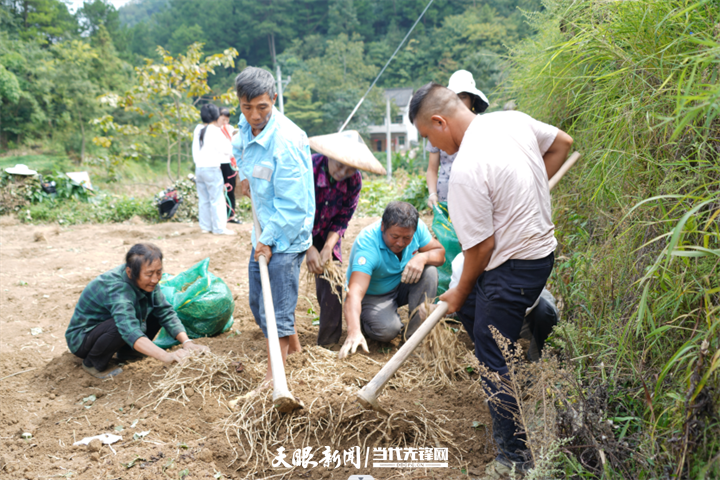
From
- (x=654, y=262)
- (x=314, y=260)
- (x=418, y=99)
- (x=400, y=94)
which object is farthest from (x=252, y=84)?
(x=400, y=94)

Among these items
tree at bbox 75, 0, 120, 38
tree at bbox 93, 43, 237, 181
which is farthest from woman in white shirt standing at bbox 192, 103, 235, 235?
tree at bbox 75, 0, 120, 38

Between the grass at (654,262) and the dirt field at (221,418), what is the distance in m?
0.72

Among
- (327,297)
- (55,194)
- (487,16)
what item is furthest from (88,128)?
(487,16)

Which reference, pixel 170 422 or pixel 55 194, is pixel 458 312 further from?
pixel 55 194

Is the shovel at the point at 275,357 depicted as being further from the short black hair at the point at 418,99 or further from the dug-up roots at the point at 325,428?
the short black hair at the point at 418,99

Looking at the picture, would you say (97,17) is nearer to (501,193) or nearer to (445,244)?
(445,244)

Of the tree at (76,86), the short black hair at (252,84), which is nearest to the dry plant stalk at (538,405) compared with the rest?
the short black hair at (252,84)

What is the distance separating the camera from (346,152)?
10.4ft

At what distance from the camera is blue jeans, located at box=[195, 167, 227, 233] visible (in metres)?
7.32

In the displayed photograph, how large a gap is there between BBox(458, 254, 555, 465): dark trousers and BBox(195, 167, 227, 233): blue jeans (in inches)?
233

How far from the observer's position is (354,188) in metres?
3.47

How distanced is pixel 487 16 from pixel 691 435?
5440 cm

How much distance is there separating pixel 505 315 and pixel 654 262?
63cm

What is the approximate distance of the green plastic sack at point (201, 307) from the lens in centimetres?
381
